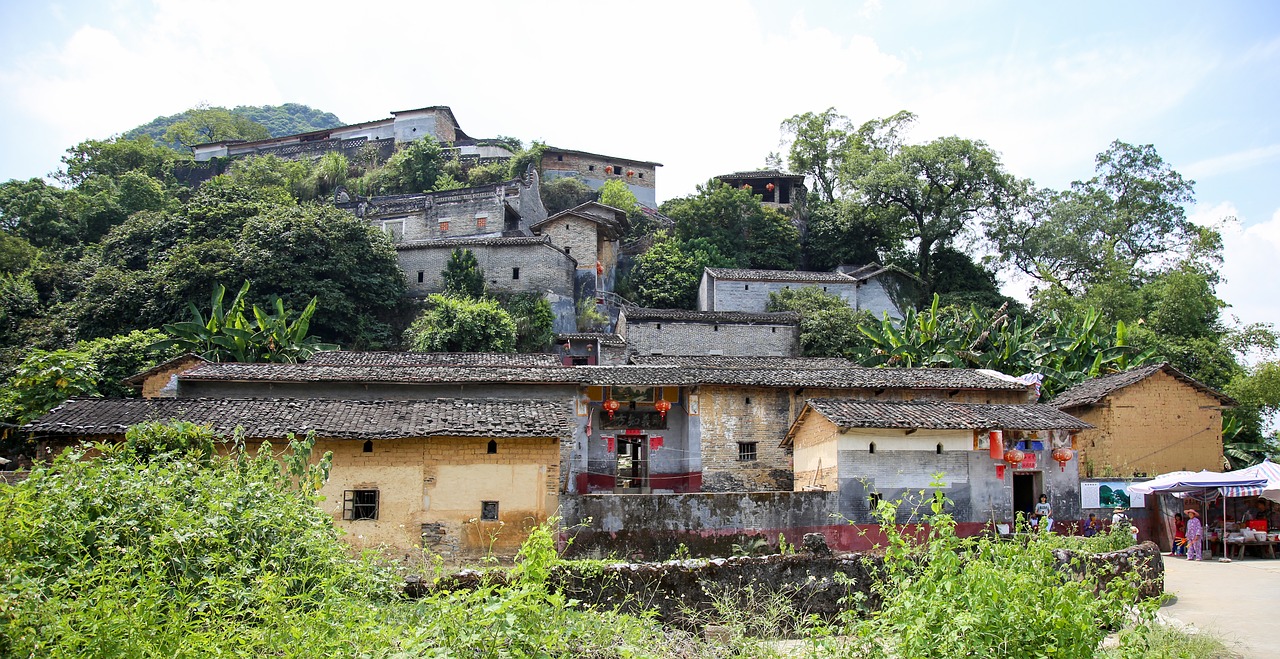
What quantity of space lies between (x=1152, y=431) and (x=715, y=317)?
17527 mm

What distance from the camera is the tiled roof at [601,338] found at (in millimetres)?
36156

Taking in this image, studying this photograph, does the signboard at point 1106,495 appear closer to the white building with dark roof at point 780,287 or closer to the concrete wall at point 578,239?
the white building with dark roof at point 780,287

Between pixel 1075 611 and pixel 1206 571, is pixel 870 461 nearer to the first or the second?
pixel 1206 571

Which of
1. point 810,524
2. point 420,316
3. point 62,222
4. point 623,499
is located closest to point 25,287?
point 62,222

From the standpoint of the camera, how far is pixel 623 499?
1638cm

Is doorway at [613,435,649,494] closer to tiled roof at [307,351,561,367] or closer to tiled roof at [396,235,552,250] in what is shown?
tiled roof at [307,351,561,367]

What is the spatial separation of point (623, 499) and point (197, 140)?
220 ft

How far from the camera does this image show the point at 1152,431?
2342 cm

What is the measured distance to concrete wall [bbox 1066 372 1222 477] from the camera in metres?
23.1

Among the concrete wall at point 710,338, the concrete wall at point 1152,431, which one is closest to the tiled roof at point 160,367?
the concrete wall at point 710,338

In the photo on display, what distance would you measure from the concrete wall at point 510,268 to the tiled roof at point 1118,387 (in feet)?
73.4

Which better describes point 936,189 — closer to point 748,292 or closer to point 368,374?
point 748,292

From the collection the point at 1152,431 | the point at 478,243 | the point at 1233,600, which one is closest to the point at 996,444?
the point at 1233,600

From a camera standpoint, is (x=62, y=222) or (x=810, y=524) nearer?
(x=810, y=524)
